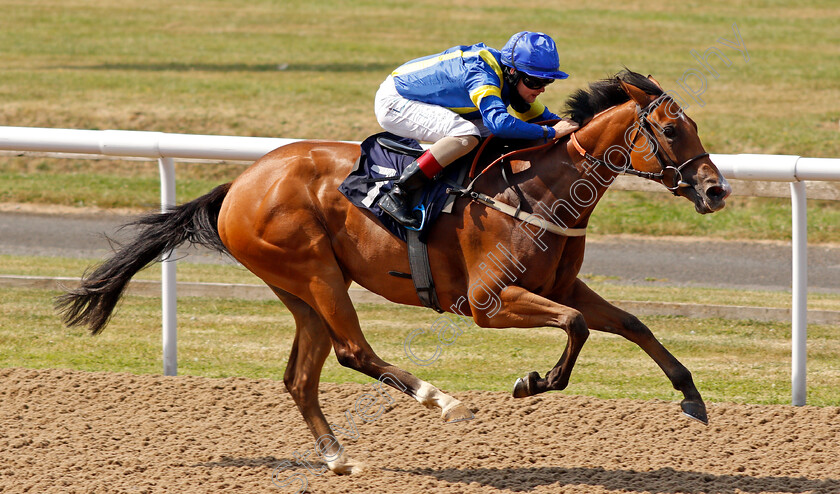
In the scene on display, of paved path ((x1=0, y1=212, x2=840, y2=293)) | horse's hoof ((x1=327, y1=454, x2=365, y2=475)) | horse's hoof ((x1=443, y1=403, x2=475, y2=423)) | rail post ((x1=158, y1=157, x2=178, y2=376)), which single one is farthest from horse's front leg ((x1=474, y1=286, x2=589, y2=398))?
paved path ((x1=0, y1=212, x2=840, y2=293))

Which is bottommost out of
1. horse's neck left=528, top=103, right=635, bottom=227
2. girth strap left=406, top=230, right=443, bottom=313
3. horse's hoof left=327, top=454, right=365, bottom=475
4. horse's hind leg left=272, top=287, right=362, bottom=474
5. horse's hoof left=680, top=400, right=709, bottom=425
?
horse's hoof left=327, top=454, right=365, bottom=475

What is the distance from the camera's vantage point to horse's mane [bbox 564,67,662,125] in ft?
14.1

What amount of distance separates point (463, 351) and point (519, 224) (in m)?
2.58

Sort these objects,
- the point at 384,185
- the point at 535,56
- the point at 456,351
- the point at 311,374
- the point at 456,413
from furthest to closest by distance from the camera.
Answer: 1. the point at 456,351
2. the point at 311,374
3. the point at 384,185
4. the point at 535,56
5. the point at 456,413

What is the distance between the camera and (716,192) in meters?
4.04

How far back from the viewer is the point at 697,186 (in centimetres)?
407

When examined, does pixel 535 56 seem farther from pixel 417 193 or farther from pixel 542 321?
pixel 542 321

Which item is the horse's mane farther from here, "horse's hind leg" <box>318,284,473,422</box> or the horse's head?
"horse's hind leg" <box>318,284,473,422</box>

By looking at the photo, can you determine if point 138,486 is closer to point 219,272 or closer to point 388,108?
point 388,108

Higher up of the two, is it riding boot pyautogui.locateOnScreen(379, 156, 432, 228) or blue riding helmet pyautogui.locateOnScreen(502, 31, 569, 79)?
blue riding helmet pyautogui.locateOnScreen(502, 31, 569, 79)

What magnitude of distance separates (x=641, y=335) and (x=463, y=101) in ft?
4.21

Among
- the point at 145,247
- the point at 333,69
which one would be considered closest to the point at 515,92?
the point at 145,247

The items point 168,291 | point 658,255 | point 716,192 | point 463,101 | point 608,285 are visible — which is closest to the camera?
point 716,192

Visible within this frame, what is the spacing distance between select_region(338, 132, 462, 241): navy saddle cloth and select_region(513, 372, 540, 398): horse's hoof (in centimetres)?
77
